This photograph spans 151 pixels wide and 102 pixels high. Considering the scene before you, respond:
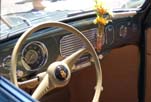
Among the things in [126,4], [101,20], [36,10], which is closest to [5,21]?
[36,10]

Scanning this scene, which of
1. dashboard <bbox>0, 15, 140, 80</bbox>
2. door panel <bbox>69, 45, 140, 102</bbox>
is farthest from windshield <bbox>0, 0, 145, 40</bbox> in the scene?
door panel <bbox>69, 45, 140, 102</bbox>

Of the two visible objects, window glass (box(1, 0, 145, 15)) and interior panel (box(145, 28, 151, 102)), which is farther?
interior panel (box(145, 28, 151, 102))

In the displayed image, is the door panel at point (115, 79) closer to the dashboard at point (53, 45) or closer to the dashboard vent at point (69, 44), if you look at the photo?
the dashboard at point (53, 45)

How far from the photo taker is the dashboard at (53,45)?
2455mm

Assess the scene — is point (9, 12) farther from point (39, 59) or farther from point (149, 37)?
point (149, 37)

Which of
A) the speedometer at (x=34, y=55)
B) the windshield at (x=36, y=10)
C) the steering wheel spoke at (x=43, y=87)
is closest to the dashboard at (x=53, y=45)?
the speedometer at (x=34, y=55)

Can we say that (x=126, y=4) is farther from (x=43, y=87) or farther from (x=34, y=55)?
(x=43, y=87)

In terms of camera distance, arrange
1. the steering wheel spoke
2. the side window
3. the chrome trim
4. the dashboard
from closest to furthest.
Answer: the steering wheel spoke < the dashboard < the chrome trim < the side window

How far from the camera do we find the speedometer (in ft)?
8.21

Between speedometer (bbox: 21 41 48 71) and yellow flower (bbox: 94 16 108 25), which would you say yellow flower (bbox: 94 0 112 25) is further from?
speedometer (bbox: 21 41 48 71)

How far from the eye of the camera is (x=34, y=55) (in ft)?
8.40

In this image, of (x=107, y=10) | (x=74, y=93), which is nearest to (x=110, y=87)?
(x=74, y=93)

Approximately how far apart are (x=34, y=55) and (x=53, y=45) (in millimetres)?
157

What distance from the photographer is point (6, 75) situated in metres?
2.37
